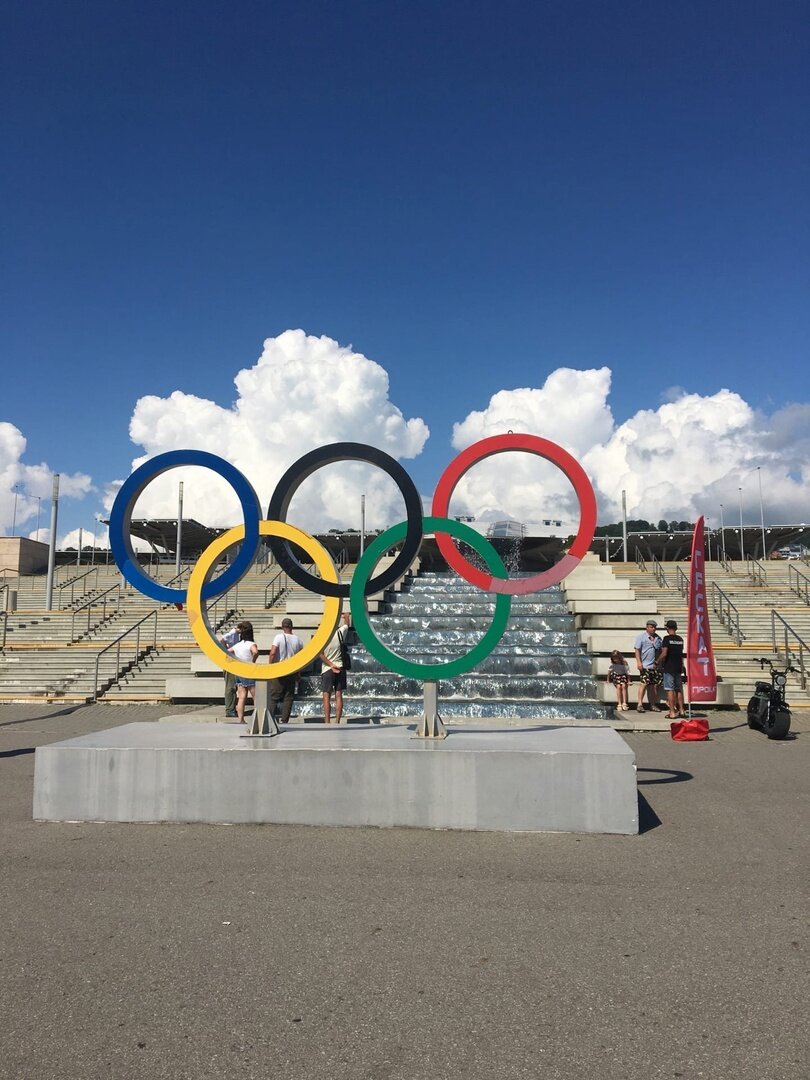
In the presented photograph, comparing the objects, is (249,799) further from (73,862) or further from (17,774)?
(17,774)

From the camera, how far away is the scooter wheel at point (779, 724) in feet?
38.8

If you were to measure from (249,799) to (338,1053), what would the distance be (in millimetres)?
3888

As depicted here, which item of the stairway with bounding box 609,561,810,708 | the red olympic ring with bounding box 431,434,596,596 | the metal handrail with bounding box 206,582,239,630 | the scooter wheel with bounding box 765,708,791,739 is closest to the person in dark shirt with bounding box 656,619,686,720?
the scooter wheel with bounding box 765,708,791,739

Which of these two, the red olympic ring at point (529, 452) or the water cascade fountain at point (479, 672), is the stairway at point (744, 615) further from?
the red olympic ring at point (529, 452)

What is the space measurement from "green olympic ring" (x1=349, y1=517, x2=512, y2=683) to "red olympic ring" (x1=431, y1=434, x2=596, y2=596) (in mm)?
144

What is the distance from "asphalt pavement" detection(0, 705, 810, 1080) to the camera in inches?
129

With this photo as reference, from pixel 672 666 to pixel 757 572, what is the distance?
25.3 m

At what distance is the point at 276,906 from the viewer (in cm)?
493

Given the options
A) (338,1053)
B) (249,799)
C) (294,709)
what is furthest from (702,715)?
(338,1053)

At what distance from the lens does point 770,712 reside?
12016 mm

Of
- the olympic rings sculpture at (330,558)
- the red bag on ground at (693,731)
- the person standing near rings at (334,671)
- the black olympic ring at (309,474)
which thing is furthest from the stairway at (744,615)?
the black olympic ring at (309,474)

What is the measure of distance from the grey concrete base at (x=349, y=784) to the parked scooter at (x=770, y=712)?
592cm

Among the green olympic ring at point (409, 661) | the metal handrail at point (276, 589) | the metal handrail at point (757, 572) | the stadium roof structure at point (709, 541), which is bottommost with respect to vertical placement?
the green olympic ring at point (409, 661)

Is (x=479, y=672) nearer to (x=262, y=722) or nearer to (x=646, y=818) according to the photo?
(x=262, y=722)
